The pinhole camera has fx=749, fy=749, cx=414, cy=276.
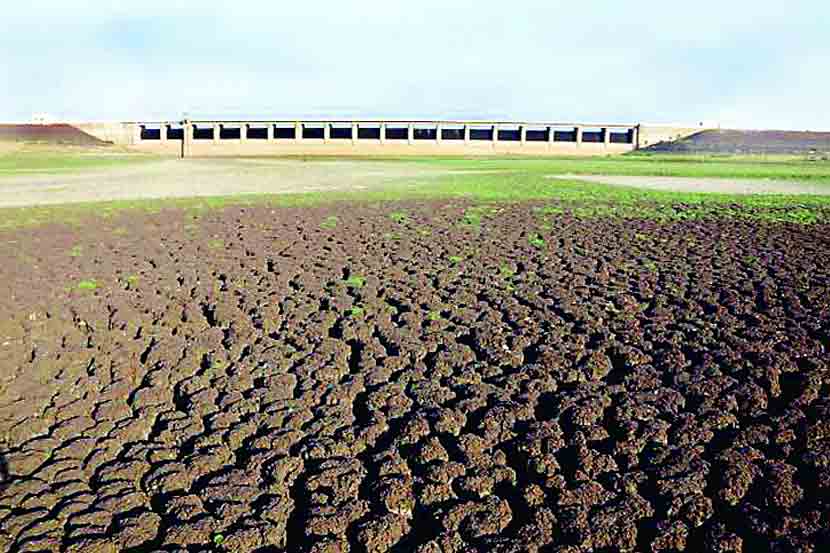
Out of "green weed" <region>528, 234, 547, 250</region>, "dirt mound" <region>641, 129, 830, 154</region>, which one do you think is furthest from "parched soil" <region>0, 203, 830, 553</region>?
"dirt mound" <region>641, 129, 830, 154</region>

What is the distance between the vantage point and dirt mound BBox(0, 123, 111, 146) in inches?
2805

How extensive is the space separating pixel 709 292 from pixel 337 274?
15.5 ft

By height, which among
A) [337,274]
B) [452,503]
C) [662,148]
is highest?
[662,148]

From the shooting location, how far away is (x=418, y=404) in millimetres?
5789

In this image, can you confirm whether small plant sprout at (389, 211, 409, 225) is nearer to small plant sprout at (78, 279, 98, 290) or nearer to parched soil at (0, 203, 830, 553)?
parched soil at (0, 203, 830, 553)

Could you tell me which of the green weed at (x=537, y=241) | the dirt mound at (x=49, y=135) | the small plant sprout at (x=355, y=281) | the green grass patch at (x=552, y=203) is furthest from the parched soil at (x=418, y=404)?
the dirt mound at (x=49, y=135)

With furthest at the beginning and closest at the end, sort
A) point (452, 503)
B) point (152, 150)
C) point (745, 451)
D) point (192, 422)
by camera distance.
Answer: point (152, 150)
point (192, 422)
point (745, 451)
point (452, 503)

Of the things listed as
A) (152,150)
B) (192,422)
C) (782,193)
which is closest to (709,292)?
(192,422)

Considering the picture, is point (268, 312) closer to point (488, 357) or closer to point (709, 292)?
point (488, 357)

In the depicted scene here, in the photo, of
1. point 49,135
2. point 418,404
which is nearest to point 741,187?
point 418,404

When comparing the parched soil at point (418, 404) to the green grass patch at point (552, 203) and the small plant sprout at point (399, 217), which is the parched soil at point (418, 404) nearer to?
the small plant sprout at point (399, 217)

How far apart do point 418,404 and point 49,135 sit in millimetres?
77009

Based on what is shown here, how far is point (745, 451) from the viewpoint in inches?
189

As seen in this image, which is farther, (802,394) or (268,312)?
(268,312)
